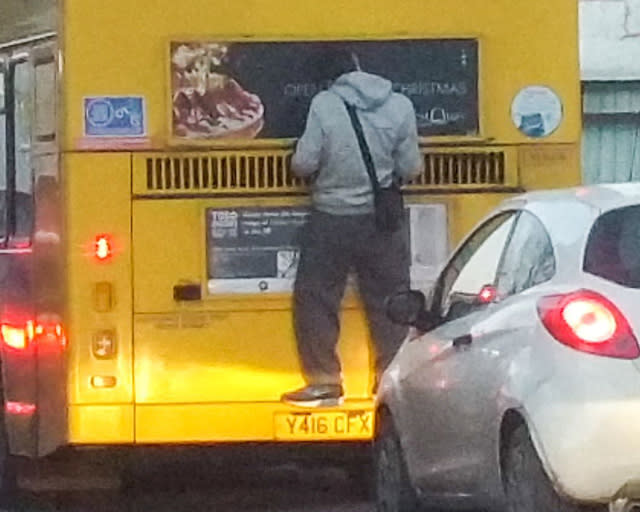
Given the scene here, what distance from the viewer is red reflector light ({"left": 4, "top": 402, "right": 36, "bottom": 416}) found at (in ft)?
40.8

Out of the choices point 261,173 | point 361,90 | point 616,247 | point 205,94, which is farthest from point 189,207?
→ point 616,247

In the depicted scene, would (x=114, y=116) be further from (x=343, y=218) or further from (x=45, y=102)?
(x=343, y=218)

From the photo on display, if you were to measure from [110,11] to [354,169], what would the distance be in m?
1.50

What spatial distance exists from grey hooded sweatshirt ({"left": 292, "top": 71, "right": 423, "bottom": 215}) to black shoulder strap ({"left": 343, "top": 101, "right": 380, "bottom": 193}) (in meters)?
0.02

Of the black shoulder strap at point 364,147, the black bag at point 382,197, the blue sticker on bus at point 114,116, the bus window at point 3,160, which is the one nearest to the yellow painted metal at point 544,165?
the black bag at point 382,197

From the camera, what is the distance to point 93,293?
38.7 ft

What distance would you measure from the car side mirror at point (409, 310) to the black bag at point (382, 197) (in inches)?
65.3

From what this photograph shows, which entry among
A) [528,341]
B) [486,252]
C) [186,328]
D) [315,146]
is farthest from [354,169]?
[528,341]

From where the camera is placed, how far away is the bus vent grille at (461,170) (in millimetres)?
12141

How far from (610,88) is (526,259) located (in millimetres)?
14739

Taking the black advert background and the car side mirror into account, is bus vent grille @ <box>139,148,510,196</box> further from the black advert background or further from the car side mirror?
the car side mirror

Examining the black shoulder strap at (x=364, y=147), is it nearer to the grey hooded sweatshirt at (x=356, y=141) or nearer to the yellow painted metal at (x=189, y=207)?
the grey hooded sweatshirt at (x=356, y=141)

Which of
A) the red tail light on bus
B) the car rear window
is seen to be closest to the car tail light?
the car rear window

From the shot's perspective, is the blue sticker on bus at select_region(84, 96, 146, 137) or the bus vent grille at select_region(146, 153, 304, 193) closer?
the blue sticker on bus at select_region(84, 96, 146, 137)
